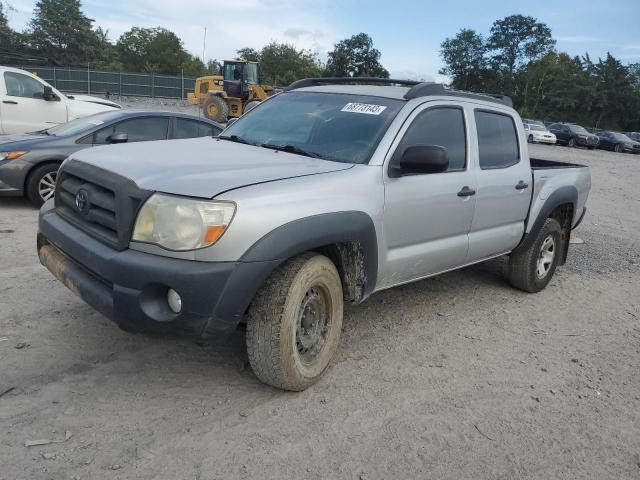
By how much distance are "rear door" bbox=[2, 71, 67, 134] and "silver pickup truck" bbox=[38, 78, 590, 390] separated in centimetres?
686

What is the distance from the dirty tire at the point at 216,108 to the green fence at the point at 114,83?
1834 cm

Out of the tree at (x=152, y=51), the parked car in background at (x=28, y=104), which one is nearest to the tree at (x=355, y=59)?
the tree at (x=152, y=51)

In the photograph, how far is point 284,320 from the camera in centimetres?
298

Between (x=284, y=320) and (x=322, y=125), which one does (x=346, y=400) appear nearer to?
(x=284, y=320)

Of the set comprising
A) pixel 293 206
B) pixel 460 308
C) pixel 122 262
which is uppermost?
pixel 293 206

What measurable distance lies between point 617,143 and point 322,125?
127ft

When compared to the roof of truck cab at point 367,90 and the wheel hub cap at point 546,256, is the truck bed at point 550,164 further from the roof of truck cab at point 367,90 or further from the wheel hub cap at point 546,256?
the roof of truck cab at point 367,90

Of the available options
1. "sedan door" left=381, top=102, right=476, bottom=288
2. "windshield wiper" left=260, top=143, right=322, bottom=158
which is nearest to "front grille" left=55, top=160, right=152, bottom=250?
"windshield wiper" left=260, top=143, right=322, bottom=158

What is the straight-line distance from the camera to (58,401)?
2977mm

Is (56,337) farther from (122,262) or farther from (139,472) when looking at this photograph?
(139,472)

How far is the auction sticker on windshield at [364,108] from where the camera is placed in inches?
152

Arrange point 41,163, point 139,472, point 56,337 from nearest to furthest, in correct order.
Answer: point 139,472
point 56,337
point 41,163

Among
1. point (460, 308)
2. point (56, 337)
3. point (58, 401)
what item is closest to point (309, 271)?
point (58, 401)

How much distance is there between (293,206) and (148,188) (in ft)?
2.48
